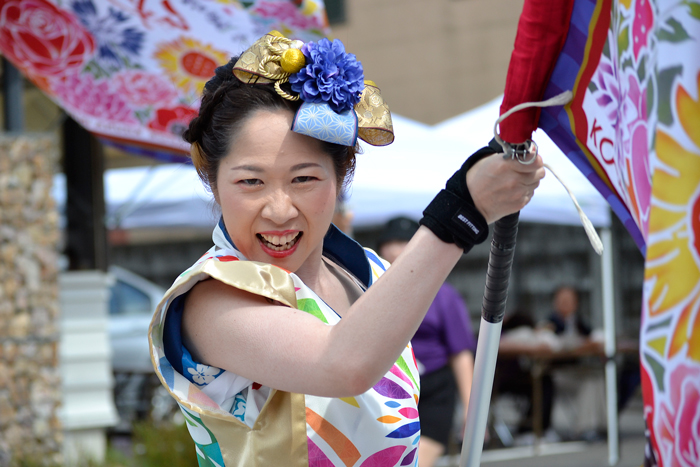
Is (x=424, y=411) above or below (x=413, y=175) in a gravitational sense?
below

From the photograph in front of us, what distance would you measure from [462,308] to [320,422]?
2798 mm

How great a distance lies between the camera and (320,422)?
1.27 meters

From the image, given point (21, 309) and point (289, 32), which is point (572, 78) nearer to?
point (289, 32)

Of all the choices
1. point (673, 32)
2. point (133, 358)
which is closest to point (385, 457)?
point (673, 32)

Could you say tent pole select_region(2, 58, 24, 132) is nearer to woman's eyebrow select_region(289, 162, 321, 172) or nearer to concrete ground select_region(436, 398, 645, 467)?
woman's eyebrow select_region(289, 162, 321, 172)

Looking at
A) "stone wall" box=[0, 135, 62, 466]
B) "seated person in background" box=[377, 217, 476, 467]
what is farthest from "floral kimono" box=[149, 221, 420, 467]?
"stone wall" box=[0, 135, 62, 466]

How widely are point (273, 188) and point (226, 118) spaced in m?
0.17

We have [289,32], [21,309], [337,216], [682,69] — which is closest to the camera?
[682,69]

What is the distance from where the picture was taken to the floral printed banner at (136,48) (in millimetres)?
3281

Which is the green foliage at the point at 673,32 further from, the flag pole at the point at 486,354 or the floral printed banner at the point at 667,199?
the flag pole at the point at 486,354

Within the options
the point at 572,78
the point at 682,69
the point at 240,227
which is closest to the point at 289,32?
the point at 240,227

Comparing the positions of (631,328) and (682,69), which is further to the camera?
(631,328)

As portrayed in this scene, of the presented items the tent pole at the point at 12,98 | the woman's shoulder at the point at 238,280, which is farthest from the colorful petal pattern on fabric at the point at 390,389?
the tent pole at the point at 12,98

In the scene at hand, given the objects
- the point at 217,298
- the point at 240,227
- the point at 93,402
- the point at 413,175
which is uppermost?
the point at 413,175
